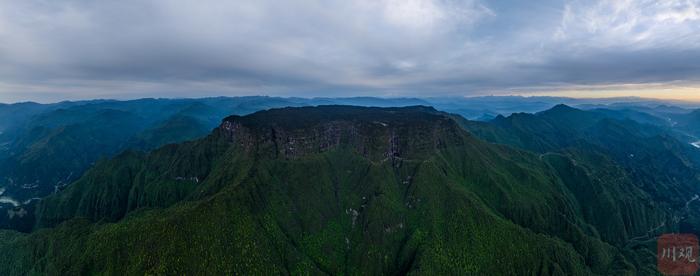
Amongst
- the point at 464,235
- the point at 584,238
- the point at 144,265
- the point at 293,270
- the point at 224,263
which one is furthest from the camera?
the point at 584,238

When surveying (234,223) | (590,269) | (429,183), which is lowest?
(590,269)

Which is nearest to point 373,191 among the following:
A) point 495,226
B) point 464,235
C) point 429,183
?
point 429,183

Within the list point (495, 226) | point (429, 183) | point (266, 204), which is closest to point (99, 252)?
point (266, 204)

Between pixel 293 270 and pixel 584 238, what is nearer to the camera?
pixel 293 270

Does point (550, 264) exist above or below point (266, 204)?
below

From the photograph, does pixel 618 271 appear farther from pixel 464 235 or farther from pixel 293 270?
pixel 293 270

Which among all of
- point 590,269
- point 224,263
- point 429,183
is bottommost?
point 590,269

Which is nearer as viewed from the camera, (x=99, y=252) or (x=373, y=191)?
(x=99, y=252)

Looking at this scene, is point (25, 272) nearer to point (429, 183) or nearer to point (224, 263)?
point (224, 263)

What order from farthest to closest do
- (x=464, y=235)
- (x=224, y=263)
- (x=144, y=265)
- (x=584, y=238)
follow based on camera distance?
(x=584, y=238) < (x=464, y=235) < (x=224, y=263) < (x=144, y=265)
